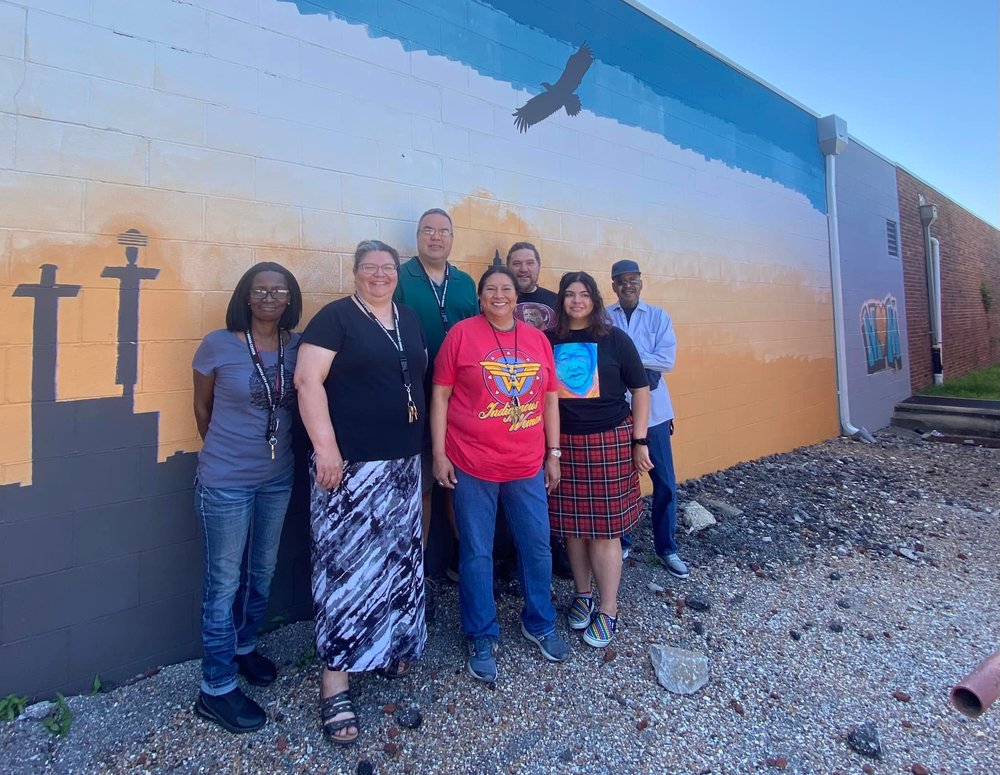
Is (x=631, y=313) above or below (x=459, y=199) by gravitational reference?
below

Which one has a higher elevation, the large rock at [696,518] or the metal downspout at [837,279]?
the metal downspout at [837,279]

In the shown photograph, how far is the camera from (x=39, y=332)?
2266 millimetres

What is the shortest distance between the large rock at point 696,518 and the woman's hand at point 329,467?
291cm

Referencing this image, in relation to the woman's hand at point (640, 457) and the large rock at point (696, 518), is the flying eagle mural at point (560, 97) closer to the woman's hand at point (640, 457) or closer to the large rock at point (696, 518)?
the woman's hand at point (640, 457)

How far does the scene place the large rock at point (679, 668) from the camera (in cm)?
249

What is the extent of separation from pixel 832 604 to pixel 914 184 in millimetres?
10069

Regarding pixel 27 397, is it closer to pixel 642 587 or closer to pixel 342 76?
pixel 342 76

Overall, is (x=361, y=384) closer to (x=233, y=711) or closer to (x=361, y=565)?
(x=361, y=565)

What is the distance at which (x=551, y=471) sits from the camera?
107 inches

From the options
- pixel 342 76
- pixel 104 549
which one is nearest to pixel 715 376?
pixel 342 76

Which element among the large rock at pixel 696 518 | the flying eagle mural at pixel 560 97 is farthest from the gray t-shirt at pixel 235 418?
the large rock at pixel 696 518

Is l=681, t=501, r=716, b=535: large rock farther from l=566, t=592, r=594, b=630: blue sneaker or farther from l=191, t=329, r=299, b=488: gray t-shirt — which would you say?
l=191, t=329, r=299, b=488: gray t-shirt

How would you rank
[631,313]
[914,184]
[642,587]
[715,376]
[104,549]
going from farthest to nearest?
[914,184]
[715,376]
[631,313]
[642,587]
[104,549]

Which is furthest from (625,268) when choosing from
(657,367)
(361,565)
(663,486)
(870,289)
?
(870,289)
